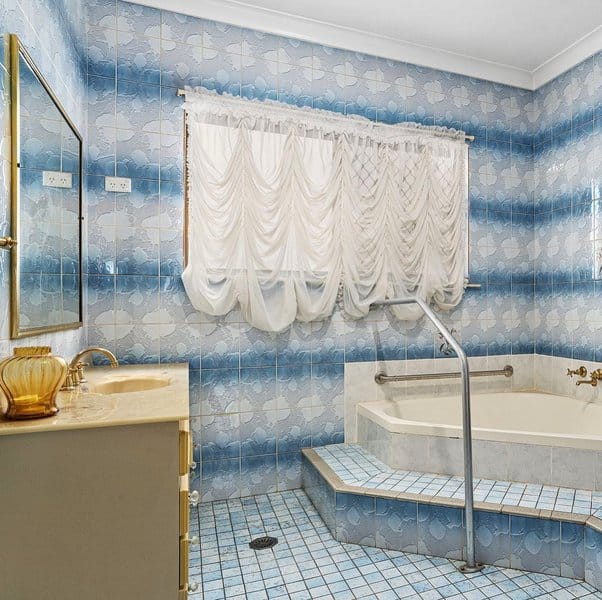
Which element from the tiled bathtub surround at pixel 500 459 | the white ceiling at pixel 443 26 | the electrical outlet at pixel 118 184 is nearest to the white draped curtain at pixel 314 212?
the electrical outlet at pixel 118 184

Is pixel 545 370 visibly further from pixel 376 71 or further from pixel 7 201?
pixel 7 201

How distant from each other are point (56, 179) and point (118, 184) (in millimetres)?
649

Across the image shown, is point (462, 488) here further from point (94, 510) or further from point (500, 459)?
point (94, 510)

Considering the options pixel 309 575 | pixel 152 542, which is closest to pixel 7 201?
pixel 152 542

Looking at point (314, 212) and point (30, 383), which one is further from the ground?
point (314, 212)

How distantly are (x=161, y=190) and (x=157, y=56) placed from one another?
2.37 ft

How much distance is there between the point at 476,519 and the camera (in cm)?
186

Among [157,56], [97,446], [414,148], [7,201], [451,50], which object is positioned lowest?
[97,446]

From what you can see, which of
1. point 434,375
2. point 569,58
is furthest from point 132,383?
point 569,58

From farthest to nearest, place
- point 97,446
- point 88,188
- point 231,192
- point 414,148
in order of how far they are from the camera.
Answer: point 414,148 → point 231,192 → point 88,188 → point 97,446

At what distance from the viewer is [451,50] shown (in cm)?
290

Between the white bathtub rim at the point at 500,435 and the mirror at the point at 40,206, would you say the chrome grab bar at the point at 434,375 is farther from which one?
the mirror at the point at 40,206

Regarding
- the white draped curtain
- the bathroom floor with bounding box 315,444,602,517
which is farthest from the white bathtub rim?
the white draped curtain

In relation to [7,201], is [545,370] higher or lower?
lower
